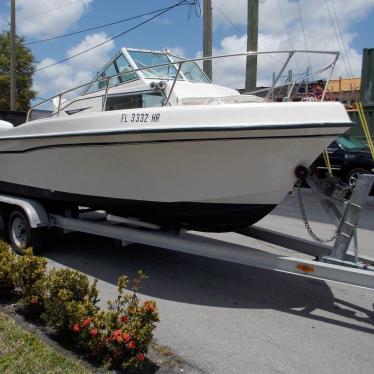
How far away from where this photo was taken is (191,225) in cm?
504

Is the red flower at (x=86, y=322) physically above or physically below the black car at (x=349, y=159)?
below

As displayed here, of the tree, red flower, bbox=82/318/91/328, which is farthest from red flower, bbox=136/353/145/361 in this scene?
the tree

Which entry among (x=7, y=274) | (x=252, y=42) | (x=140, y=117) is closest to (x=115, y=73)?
(x=140, y=117)

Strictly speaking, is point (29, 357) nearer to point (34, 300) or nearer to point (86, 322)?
point (86, 322)

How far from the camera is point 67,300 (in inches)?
137

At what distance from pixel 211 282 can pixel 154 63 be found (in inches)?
128

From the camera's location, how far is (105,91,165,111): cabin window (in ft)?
17.8

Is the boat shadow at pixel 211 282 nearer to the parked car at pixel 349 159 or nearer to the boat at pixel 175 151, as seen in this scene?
the boat at pixel 175 151

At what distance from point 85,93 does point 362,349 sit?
472cm

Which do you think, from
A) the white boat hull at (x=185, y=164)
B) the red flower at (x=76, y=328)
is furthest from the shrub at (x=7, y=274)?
the white boat hull at (x=185, y=164)

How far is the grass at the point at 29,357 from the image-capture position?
3.03 m

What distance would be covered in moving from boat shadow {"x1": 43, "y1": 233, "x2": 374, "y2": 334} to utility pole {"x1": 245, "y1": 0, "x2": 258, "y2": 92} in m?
6.36

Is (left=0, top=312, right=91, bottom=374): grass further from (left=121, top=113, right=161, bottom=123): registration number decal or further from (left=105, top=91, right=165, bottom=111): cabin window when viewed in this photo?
(left=105, top=91, right=165, bottom=111): cabin window

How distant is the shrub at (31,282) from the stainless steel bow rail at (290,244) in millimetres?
1258
